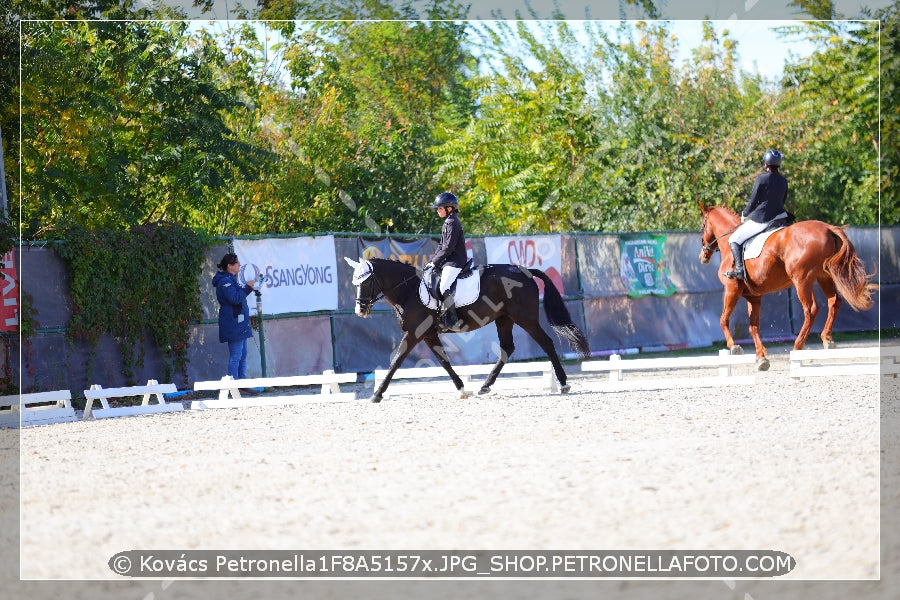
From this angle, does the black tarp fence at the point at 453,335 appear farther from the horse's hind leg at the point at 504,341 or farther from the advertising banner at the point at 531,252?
the horse's hind leg at the point at 504,341

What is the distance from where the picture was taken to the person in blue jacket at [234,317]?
16.3 m

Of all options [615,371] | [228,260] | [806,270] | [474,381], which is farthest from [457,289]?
[806,270]

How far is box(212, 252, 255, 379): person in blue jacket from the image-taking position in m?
16.3

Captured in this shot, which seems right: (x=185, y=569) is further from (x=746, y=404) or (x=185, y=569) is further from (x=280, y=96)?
(x=280, y=96)

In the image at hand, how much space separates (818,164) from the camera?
3209 cm

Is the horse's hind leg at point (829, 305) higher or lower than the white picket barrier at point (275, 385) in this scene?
higher

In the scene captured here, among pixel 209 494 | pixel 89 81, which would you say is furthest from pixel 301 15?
pixel 209 494

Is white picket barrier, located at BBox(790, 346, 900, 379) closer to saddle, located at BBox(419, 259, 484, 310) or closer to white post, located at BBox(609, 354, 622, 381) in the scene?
white post, located at BBox(609, 354, 622, 381)

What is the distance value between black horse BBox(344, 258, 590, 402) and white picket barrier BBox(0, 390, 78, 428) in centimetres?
390

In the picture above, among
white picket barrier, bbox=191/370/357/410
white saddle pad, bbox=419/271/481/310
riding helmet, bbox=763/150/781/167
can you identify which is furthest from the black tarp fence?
riding helmet, bbox=763/150/781/167

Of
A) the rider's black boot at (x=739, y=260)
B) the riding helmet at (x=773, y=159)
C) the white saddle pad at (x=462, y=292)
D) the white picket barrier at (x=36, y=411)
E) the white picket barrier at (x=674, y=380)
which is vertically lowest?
the white picket barrier at (x=36, y=411)

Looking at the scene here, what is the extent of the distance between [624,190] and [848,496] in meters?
24.7

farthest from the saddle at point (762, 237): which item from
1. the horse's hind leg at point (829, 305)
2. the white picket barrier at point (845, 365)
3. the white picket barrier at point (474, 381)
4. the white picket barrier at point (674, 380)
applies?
the white picket barrier at point (474, 381)

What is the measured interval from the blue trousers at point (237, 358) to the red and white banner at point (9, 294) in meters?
2.94
